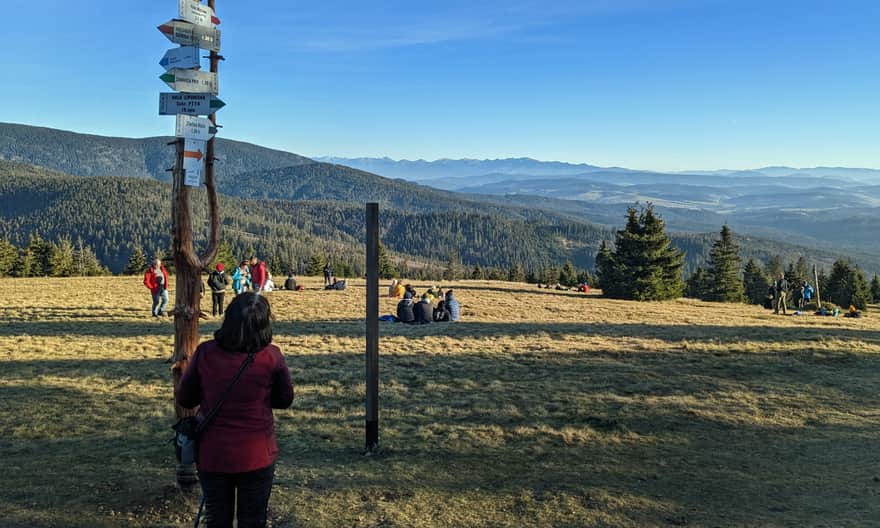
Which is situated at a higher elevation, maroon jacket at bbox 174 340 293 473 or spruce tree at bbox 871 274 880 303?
maroon jacket at bbox 174 340 293 473

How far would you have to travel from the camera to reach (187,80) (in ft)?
19.7

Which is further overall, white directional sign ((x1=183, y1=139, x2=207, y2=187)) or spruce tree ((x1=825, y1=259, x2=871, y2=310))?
spruce tree ((x1=825, y1=259, x2=871, y2=310))

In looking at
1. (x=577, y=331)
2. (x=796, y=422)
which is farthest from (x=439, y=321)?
(x=796, y=422)

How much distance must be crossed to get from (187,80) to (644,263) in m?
41.5

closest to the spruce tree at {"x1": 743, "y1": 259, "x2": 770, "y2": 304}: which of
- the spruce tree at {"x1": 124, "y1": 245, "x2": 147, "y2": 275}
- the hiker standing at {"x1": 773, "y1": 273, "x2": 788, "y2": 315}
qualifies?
the hiker standing at {"x1": 773, "y1": 273, "x2": 788, "y2": 315}

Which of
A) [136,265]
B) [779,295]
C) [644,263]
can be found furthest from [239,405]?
[136,265]

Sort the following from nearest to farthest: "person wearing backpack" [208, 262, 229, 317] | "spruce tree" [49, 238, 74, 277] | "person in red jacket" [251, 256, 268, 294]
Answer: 1. "person wearing backpack" [208, 262, 229, 317]
2. "person in red jacket" [251, 256, 268, 294]
3. "spruce tree" [49, 238, 74, 277]

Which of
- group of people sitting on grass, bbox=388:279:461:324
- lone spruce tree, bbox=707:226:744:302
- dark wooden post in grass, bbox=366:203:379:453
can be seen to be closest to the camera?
dark wooden post in grass, bbox=366:203:379:453

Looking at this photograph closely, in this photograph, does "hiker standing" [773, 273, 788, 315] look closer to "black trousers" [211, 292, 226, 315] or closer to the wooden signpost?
"black trousers" [211, 292, 226, 315]

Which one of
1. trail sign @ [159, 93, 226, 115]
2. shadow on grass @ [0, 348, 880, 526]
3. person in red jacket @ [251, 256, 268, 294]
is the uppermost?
trail sign @ [159, 93, 226, 115]

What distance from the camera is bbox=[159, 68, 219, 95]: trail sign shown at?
19.6 feet

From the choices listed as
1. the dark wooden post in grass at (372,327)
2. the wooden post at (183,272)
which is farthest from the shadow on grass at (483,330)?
the wooden post at (183,272)

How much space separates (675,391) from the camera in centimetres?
1188

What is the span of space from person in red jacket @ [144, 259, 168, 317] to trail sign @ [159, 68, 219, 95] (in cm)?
1523
